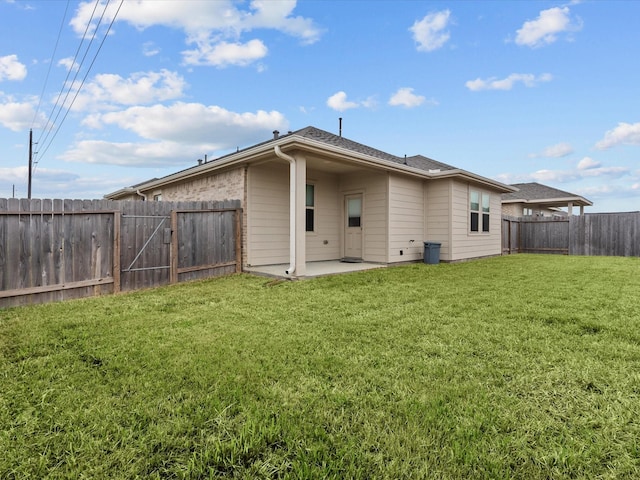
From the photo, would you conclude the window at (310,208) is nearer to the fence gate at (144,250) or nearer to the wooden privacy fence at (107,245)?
the wooden privacy fence at (107,245)

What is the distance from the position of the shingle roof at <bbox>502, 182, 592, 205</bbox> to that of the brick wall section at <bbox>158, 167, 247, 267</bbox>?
16213 millimetres

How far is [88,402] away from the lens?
2193mm

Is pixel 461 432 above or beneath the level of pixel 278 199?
beneath

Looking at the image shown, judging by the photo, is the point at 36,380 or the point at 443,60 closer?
the point at 36,380

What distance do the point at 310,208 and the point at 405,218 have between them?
3.06 meters

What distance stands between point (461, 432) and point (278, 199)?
25.2 ft

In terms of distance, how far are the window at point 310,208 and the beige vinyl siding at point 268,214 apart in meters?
0.90

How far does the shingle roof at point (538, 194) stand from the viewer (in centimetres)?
1897

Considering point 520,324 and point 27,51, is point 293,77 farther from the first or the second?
point 520,324

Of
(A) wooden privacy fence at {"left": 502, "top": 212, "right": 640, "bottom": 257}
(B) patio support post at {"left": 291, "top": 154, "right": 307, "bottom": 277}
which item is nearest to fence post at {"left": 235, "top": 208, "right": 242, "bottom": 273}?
(B) patio support post at {"left": 291, "top": 154, "right": 307, "bottom": 277}

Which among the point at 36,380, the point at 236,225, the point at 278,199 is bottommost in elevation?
the point at 36,380

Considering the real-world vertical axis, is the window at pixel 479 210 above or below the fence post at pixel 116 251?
above

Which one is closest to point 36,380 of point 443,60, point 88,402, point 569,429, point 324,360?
point 88,402

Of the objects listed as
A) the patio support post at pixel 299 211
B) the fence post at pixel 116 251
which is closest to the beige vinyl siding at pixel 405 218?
the patio support post at pixel 299 211
